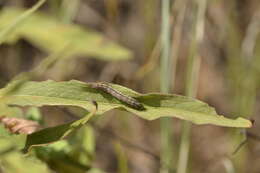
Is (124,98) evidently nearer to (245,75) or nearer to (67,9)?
(67,9)

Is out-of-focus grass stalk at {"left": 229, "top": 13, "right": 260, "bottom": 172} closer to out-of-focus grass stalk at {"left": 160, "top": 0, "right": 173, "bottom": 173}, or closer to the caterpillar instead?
out-of-focus grass stalk at {"left": 160, "top": 0, "right": 173, "bottom": 173}

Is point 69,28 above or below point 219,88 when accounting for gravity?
above

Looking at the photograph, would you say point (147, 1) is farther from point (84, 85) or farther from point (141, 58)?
point (84, 85)

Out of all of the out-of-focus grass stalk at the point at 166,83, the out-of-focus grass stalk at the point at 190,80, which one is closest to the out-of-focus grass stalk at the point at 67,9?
the out-of-focus grass stalk at the point at 190,80

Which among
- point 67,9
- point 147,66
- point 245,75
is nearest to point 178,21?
point 147,66

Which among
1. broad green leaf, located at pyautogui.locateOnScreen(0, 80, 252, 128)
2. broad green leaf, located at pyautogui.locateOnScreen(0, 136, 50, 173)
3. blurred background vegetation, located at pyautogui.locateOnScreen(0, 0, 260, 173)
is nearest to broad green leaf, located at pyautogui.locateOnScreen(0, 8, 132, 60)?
blurred background vegetation, located at pyautogui.locateOnScreen(0, 0, 260, 173)

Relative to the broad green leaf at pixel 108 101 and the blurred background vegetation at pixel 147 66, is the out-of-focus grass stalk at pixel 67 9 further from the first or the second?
the broad green leaf at pixel 108 101

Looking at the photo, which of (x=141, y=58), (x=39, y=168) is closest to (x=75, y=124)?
(x=39, y=168)
